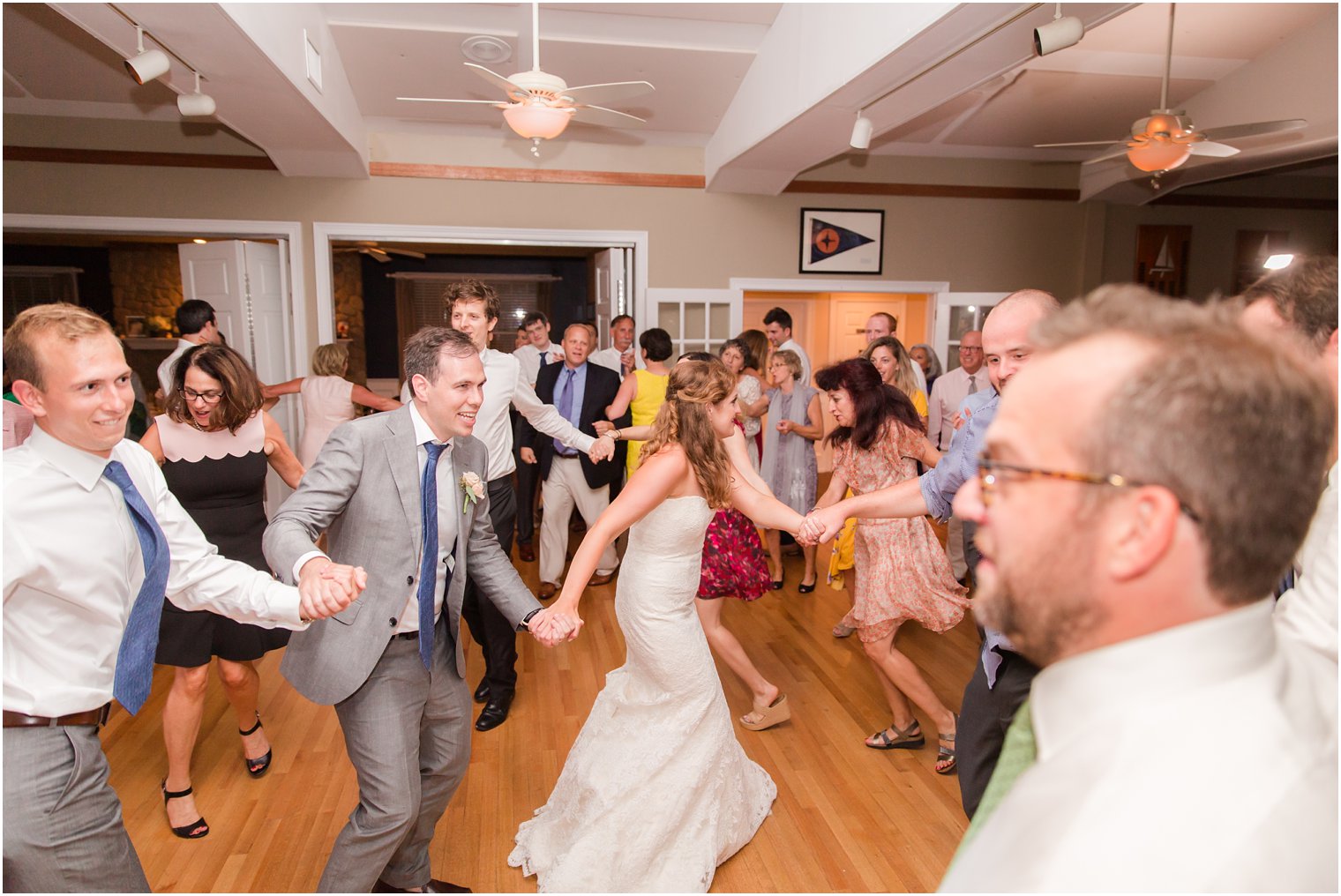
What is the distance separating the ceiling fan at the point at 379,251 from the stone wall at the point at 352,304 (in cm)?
22

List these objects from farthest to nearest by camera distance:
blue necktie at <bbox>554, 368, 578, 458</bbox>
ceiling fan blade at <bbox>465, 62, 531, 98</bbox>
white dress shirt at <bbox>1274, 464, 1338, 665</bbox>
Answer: blue necktie at <bbox>554, 368, 578, 458</bbox> → ceiling fan blade at <bbox>465, 62, 531, 98</bbox> → white dress shirt at <bbox>1274, 464, 1338, 665</bbox>

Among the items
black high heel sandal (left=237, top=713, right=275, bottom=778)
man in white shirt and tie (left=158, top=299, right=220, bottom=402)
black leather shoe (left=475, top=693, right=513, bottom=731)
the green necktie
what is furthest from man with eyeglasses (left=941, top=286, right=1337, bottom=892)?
man in white shirt and tie (left=158, top=299, right=220, bottom=402)

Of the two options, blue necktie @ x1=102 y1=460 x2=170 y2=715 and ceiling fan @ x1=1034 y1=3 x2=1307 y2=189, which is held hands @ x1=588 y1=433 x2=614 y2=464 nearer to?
blue necktie @ x1=102 y1=460 x2=170 y2=715

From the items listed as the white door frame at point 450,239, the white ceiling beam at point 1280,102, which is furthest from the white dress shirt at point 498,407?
the white ceiling beam at point 1280,102

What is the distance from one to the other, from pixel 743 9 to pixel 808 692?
434 centimetres

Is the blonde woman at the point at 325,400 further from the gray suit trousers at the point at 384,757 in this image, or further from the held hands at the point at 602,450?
the gray suit trousers at the point at 384,757

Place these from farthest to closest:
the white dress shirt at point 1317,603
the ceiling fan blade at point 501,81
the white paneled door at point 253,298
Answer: the white paneled door at point 253,298 → the ceiling fan blade at point 501,81 → the white dress shirt at point 1317,603

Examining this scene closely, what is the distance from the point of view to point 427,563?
1.99 m

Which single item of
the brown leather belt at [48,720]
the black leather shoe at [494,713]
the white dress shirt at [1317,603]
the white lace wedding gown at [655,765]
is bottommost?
the black leather shoe at [494,713]

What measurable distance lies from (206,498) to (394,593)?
4.13ft

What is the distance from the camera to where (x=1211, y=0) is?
4637 millimetres

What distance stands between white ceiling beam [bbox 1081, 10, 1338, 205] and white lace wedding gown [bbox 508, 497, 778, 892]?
A: 5367mm

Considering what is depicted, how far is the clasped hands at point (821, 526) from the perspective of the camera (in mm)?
2375

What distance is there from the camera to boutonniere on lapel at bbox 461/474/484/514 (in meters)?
2.11
